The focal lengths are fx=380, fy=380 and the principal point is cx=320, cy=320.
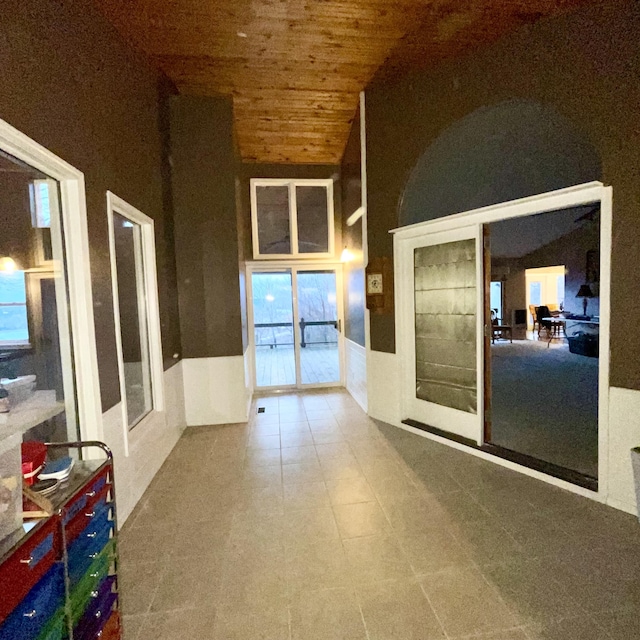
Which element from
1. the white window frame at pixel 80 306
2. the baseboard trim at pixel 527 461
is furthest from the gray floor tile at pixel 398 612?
the white window frame at pixel 80 306

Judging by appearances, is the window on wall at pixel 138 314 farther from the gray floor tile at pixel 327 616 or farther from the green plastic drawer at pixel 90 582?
the gray floor tile at pixel 327 616

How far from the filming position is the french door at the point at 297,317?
19.1ft

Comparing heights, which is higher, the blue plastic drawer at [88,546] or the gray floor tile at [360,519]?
the blue plastic drawer at [88,546]

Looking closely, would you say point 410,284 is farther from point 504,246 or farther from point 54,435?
point 504,246

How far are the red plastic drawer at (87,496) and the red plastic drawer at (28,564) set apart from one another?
75 millimetres

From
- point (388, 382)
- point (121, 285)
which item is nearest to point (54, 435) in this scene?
point (121, 285)

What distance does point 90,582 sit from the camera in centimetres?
137

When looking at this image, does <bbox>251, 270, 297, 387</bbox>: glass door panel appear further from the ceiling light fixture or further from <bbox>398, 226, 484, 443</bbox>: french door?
the ceiling light fixture

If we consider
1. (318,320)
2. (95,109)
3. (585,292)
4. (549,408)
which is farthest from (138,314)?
(585,292)

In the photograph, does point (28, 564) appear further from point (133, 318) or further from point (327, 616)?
point (133, 318)

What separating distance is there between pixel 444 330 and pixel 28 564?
332cm

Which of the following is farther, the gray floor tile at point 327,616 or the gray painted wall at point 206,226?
the gray painted wall at point 206,226

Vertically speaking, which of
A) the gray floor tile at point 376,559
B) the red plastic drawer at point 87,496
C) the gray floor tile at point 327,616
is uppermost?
the red plastic drawer at point 87,496

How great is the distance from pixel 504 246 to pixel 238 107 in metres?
8.20
